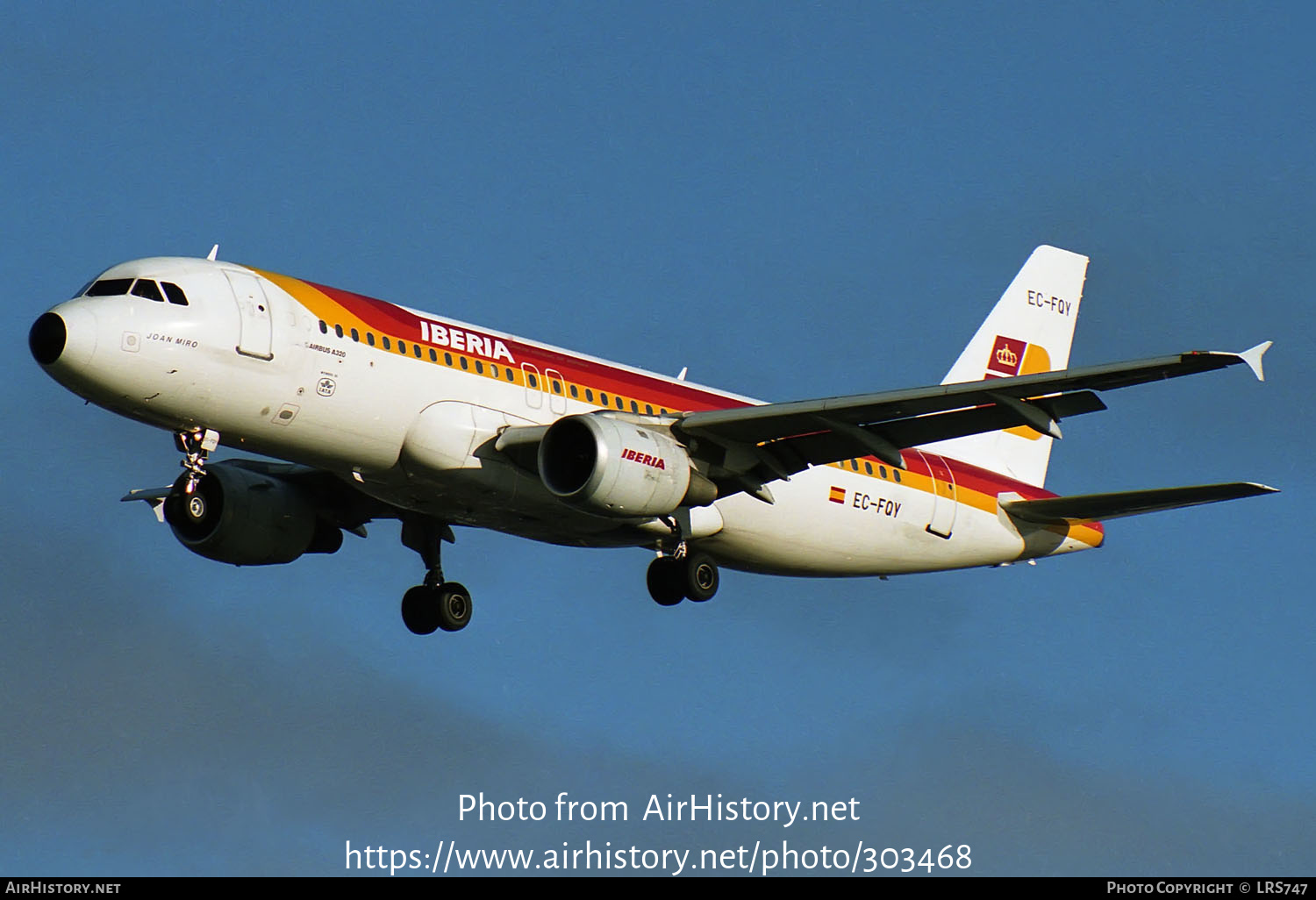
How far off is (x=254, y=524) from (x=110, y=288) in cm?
754

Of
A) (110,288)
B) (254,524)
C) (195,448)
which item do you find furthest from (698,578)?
(110,288)

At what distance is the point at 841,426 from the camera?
37.6 metres

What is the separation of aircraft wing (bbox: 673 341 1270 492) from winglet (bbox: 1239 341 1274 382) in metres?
0.44

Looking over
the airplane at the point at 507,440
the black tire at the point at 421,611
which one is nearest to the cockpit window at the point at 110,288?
the airplane at the point at 507,440

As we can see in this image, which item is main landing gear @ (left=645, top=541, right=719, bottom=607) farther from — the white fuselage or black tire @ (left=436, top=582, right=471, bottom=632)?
black tire @ (left=436, top=582, right=471, bottom=632)

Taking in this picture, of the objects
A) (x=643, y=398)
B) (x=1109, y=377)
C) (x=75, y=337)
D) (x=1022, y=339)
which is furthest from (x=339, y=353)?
(x=1022, y=339)

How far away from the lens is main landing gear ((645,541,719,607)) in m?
40.3

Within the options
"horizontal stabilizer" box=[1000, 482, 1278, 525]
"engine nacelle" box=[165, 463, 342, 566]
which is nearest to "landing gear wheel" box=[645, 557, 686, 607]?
"engine nacelle" box=[165, 463, 342, 566]

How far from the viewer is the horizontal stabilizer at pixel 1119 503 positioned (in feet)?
127

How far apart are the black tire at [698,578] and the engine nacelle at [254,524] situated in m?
7.57

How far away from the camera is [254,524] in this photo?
40750mm

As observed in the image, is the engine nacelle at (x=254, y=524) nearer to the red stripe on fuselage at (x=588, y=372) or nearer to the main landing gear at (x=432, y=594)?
the main landing gear at (x=432, y=594)
